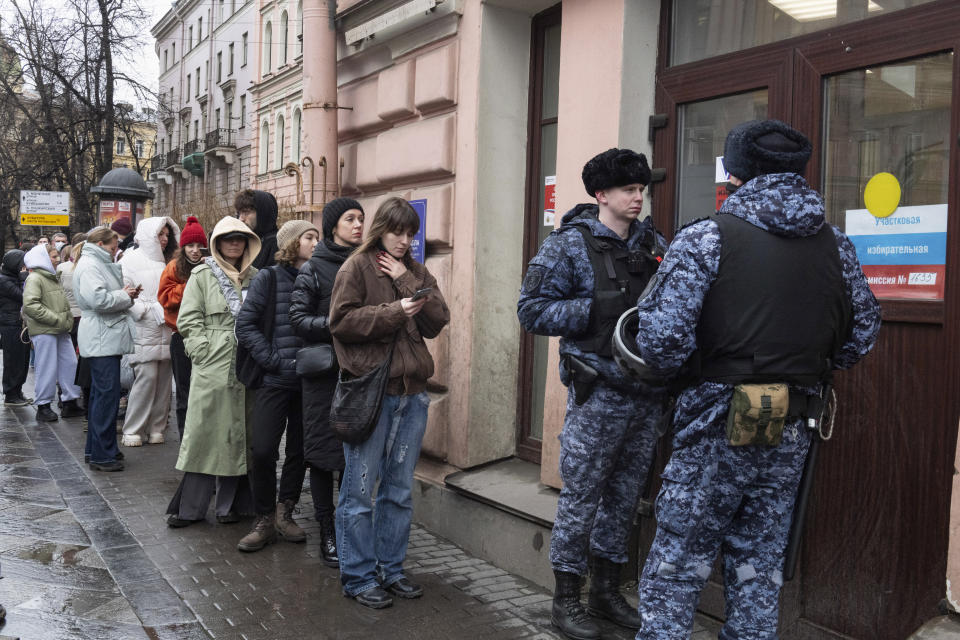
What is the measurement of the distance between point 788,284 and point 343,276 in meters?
2.20

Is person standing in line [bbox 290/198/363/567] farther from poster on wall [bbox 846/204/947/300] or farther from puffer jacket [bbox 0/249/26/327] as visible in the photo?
puffer jacket [bbox 0/249/26/327]

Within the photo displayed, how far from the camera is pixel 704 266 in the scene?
3000 millimetres

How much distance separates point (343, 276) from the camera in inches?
176

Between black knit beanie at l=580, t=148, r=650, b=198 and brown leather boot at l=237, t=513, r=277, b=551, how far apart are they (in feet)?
9.14

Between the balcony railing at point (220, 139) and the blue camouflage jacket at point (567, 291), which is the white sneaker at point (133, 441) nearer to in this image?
the blue camouflage jacket at point (567, 291)

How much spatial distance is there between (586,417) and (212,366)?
2808 mm

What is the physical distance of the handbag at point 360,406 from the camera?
14.3ft

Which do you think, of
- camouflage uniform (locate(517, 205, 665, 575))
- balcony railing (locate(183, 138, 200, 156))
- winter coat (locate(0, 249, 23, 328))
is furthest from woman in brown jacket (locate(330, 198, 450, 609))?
balcony railing (locate(183, 138, 200, 156))

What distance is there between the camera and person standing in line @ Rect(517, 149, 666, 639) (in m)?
3.91

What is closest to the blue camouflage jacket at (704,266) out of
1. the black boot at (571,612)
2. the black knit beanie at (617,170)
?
the black knit beanie at (617,170)

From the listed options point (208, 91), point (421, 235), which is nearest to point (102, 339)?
point (421, 235)

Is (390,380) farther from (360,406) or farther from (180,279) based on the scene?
(180,279)

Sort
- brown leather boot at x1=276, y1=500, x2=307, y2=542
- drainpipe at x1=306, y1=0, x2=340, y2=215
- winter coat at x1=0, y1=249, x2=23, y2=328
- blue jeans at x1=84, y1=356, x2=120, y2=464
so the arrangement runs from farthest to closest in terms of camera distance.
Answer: winter coat at x1=0, y1=249, x2=23, y2=328 → drainpipe at x1=306, y1=0, x2=340, y2=215 → blue jeans at x1=84, y1=356, x2=120, y2=464 → brown leather boot at x1=276, y1=500, x2=307, y2=542

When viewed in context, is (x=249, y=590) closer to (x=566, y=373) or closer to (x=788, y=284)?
(x=566, y=373)
